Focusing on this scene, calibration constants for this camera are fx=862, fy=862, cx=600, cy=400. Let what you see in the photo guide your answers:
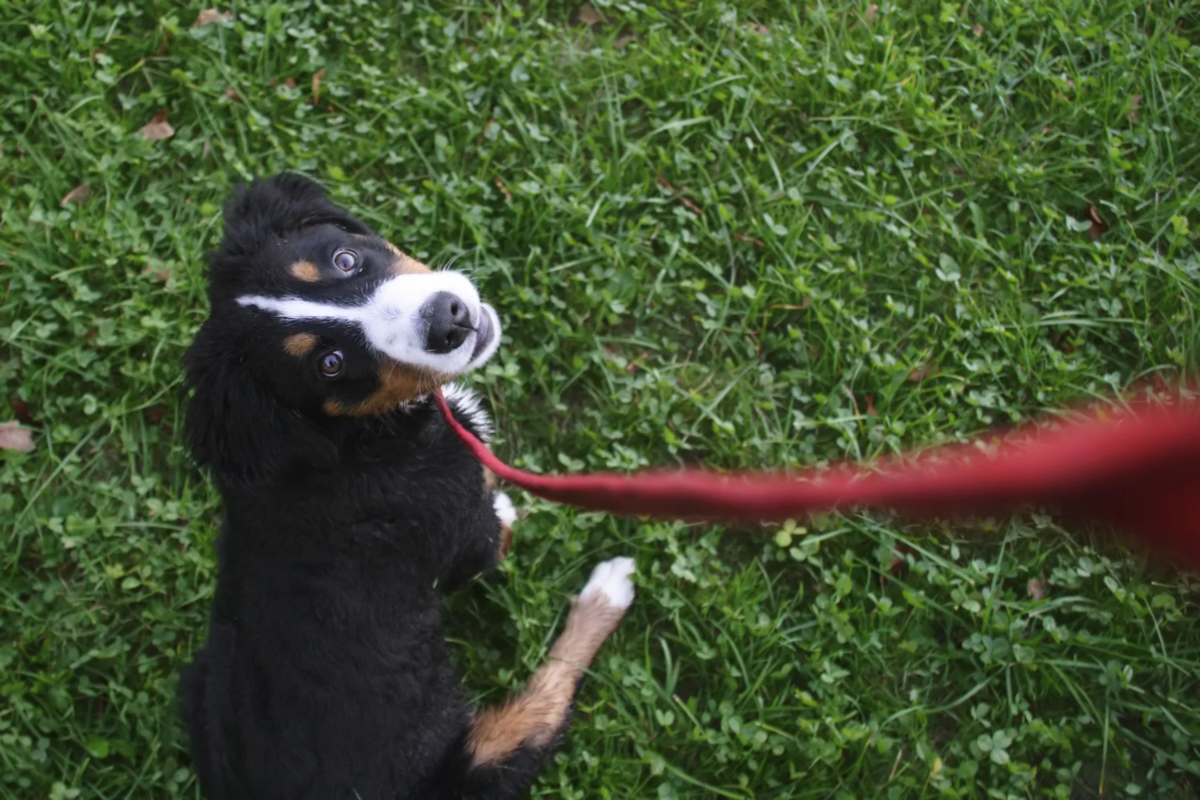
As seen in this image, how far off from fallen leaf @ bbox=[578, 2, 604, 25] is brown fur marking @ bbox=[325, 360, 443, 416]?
2082mm

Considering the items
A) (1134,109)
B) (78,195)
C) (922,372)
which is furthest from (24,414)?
(1134,109)

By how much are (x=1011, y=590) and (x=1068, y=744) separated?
0.51 m

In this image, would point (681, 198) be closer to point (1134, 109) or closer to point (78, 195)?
point (1134, 109)

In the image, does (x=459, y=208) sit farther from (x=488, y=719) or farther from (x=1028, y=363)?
(x=1028, y=363)

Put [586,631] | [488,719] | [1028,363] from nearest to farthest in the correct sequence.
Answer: [488,719]
[586,631]
[1028,363]

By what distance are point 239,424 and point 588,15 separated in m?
2.44

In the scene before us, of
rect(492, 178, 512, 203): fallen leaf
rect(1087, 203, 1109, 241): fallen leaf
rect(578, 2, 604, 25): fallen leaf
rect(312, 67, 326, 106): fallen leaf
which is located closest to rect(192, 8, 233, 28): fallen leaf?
rect(312, 67, 326, 106): fallen leaf

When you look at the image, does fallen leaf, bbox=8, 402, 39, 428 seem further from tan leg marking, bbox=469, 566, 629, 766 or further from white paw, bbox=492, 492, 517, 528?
tan leg marking, bbox=469, 566, 629, 766

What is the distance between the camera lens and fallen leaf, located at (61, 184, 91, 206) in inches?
139

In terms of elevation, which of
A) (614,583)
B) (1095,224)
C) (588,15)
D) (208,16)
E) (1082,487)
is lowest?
(614,583)

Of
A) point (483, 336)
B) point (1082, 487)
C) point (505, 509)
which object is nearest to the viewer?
point (1082, 487)

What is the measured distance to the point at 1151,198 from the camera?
3398mm

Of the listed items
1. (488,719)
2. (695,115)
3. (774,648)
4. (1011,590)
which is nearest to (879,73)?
(695,115)

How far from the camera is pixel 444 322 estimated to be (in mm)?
2268
